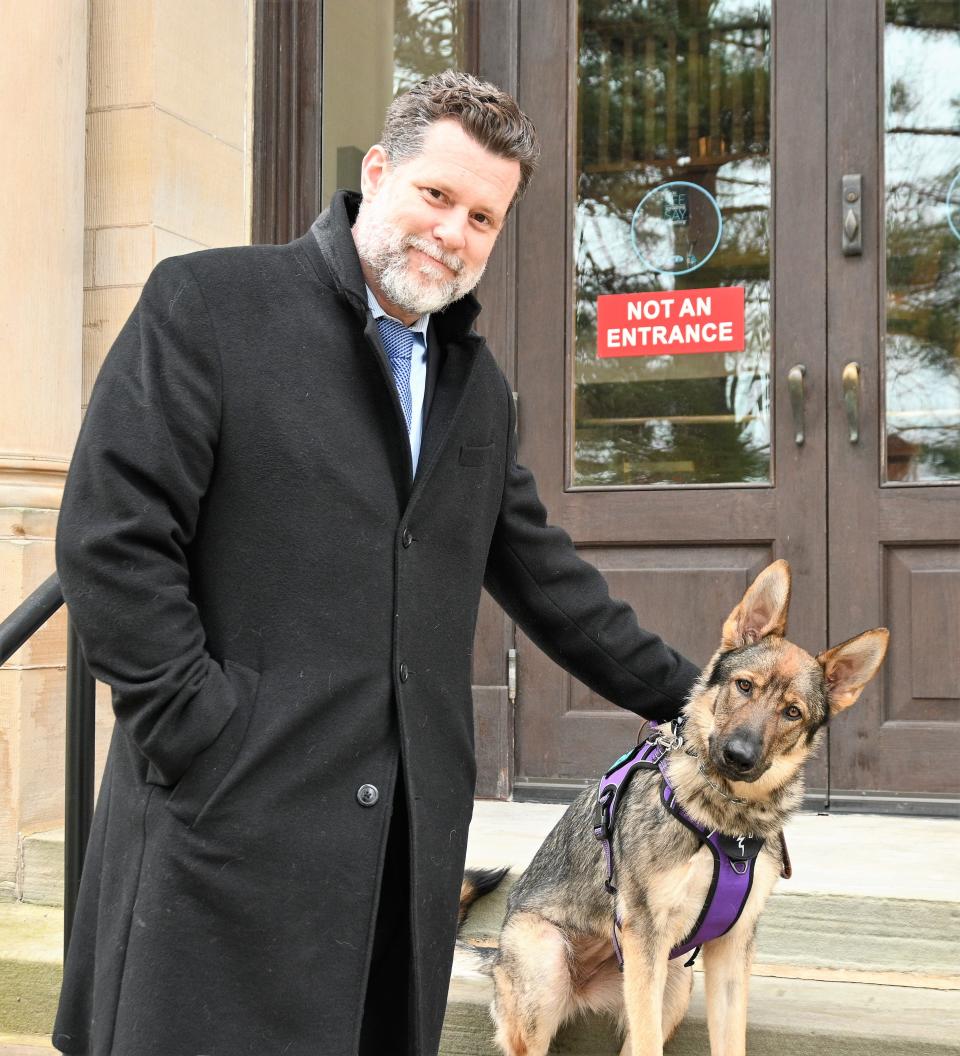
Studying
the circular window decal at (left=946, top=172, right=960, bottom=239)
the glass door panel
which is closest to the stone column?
the glass door panel

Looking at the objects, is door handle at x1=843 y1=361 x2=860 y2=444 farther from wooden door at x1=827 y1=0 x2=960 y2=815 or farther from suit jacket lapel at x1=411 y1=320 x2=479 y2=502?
suit jacket lapel at x1=411 y1=320 x2=479 y2=502

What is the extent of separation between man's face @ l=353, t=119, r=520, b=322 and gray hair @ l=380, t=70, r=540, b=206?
0.01m

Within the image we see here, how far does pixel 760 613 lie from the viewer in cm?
283

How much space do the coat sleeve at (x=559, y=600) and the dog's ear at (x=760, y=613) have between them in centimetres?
26

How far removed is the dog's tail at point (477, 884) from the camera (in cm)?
340

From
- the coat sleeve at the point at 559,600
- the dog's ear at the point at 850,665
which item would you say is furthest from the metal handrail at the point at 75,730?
the dog's ear at the point at 850,665

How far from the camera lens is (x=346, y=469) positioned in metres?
2.02

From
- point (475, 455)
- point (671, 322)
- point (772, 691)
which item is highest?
point (671, 322)

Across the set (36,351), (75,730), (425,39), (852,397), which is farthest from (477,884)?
(425,39)

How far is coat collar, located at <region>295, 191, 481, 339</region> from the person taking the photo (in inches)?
81.9

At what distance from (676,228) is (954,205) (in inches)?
41.2

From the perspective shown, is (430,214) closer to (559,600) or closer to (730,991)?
(559,600)

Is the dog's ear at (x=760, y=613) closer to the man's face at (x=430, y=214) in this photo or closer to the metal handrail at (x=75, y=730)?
the man's face at (x=430, y=214)

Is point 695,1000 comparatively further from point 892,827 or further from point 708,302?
point 708,302
